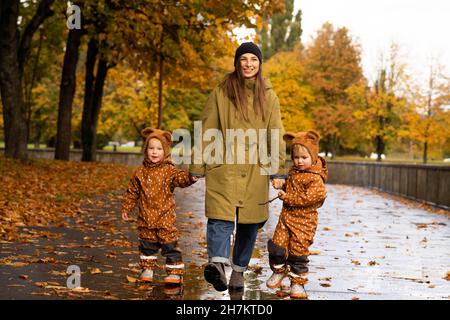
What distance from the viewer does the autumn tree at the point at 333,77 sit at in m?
62.2

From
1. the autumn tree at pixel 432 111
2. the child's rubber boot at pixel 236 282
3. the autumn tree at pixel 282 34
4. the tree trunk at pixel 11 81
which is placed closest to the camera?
the child's rubber boot at pixel 236 282

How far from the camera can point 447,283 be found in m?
8.54

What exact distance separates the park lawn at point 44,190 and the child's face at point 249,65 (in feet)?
15.8

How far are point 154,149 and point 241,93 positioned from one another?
102 centimetres

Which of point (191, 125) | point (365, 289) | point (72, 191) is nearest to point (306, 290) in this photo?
point (365, 289)

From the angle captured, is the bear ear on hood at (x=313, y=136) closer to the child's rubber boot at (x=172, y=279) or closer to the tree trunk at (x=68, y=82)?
the child's rubber boot at (x=172, y=279)

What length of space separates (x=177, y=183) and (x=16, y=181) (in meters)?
11.9

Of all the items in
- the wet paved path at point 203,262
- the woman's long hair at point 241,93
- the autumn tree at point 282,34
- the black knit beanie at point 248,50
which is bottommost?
the wet paved path at point 203,262

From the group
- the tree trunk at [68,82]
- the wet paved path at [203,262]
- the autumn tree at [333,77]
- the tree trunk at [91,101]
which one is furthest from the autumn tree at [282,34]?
the wet paved path at [203,262]

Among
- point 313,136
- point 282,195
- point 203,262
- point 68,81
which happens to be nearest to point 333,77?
point 68,81

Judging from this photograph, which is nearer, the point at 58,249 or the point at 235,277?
the point at 235,277

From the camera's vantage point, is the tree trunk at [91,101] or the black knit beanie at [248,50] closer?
the black knit beanie at [248,50]

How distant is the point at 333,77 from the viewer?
64.8 m

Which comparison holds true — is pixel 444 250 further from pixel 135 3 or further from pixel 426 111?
pixel 426 111
